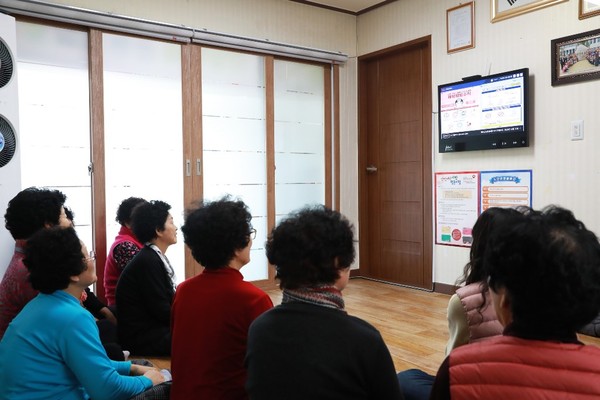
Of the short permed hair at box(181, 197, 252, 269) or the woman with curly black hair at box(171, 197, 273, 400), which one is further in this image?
the short permed hair at box(181, 197, 252, 269)

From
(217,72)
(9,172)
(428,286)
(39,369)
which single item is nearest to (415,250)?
(428,286)

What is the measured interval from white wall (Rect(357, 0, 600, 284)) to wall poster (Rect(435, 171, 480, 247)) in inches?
3.0

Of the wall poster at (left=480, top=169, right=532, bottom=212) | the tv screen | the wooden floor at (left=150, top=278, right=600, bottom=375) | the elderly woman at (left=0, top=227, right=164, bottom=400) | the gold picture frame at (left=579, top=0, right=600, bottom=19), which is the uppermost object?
the gold picture frame at (left=579, top=0, right=600, bottom=19)

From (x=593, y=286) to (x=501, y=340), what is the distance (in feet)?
0.57

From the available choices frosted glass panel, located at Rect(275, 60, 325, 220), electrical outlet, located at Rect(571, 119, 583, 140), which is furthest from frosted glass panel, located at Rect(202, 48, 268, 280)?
electrical outlet, located at Rect(571, 119, 583, 140)

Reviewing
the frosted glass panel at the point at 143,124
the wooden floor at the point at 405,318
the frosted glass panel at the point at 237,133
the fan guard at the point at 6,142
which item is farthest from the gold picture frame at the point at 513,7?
the fan guard at the point at 6,142

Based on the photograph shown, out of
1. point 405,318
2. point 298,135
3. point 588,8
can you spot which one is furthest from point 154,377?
point 588,8

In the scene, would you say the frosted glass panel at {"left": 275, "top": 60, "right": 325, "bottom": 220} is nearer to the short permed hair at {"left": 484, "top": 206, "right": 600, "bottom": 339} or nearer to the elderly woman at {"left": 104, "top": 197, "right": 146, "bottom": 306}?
the elderly woman at {"left": 104, "top": 197, "right": 146, "bottom": 306}

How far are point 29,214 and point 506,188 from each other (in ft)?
11.1

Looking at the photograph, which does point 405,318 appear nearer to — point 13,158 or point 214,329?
point 214,329

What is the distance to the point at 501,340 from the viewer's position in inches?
34.1

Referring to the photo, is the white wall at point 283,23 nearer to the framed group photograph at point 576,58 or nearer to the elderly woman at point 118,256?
the elderly woman at point 118,256

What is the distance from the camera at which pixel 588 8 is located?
346cm

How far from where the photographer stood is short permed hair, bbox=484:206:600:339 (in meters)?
0.82
